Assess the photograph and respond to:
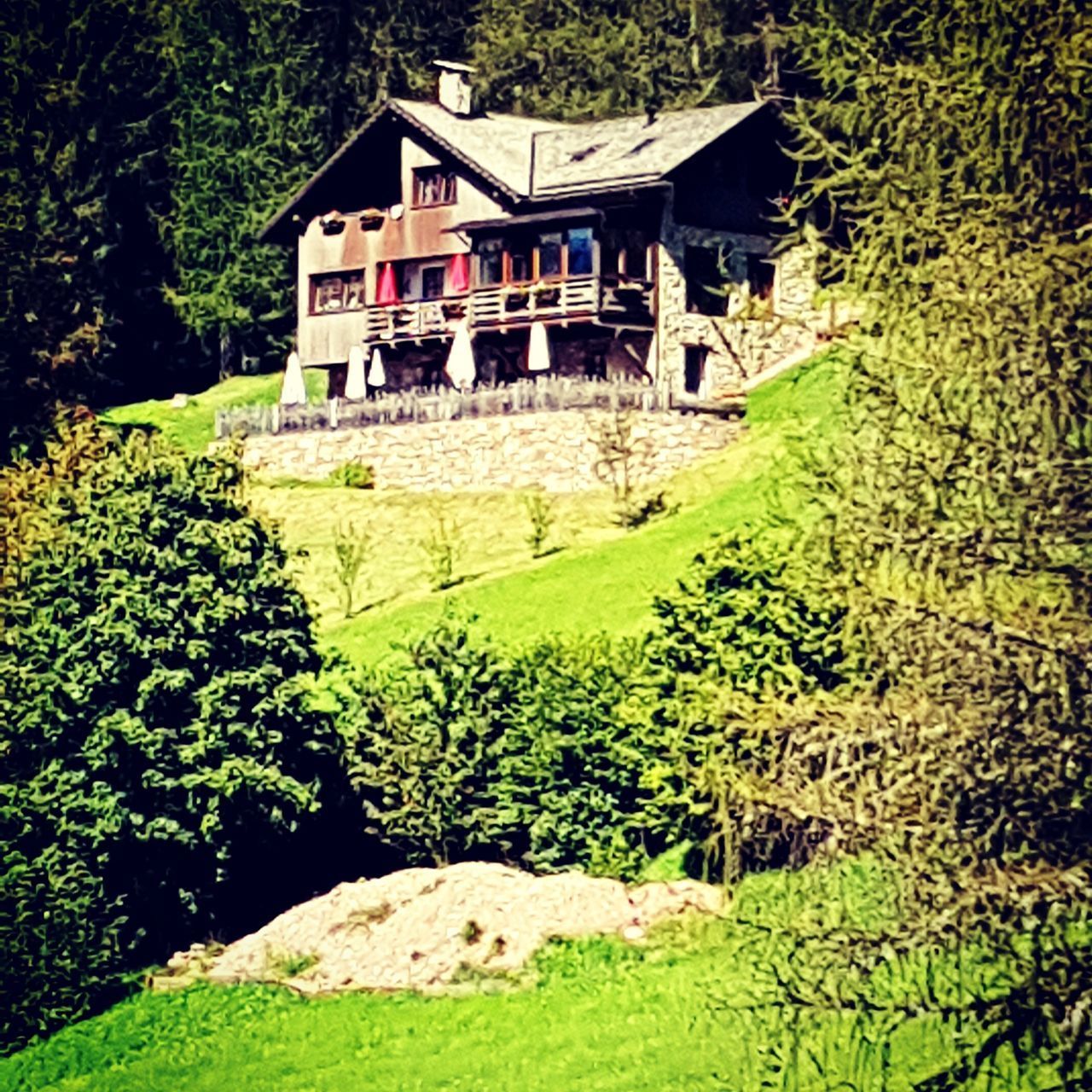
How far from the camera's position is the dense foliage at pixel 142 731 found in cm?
3694

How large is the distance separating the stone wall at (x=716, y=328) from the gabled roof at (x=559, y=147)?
1.69m

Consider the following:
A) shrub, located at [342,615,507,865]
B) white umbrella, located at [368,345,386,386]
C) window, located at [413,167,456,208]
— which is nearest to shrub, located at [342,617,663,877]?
shrub, located at [342,615,507,865]

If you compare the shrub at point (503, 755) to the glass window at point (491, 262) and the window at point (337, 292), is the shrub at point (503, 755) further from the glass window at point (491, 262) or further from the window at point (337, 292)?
the window at point (337, 292)

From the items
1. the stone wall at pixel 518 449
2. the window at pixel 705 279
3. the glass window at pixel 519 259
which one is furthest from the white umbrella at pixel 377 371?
the window at pixel 705 279

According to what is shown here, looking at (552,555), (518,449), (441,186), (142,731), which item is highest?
(441,186)

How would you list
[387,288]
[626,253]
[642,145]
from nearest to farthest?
[626,253], [642,145], [387,288]

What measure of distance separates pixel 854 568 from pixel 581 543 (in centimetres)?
3020

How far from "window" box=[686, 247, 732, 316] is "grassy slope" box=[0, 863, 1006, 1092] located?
31923 mm

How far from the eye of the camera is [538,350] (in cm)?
6234

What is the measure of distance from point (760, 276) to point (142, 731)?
3181 cm

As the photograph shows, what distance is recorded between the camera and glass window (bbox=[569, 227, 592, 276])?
2517 inches

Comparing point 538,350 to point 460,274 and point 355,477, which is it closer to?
point 460,274

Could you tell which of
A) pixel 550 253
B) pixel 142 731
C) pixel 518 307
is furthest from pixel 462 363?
pixel 142 731

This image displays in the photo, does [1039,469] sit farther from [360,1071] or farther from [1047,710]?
[360,1071]
